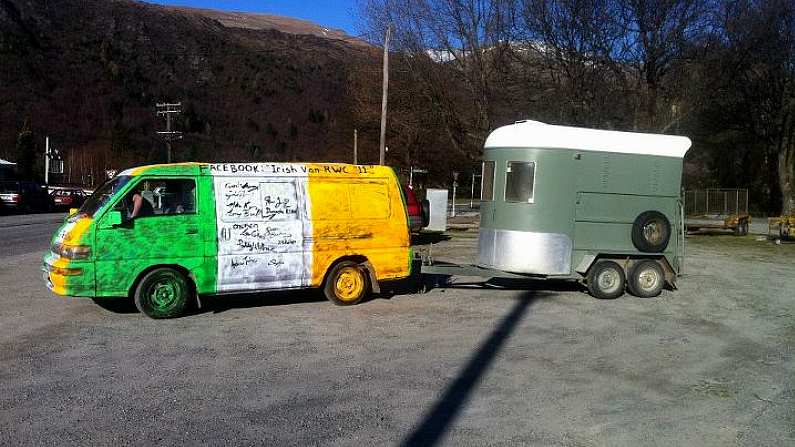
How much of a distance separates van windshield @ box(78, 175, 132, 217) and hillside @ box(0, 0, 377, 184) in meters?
50.7

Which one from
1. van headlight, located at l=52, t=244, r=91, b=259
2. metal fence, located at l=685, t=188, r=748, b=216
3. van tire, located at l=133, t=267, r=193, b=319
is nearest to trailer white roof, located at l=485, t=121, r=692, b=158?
van tire, located at l=133, t=267, r=193, b=319

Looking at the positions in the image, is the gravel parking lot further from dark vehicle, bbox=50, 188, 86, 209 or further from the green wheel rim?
dark vehicle, bbox=50, 188, 86, 209

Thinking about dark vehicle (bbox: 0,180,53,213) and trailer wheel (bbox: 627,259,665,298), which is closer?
trailer wheel (bbox: 627,259,665,298)

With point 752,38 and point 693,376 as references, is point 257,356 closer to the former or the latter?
point 693,376

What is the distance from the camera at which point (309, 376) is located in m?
6.63

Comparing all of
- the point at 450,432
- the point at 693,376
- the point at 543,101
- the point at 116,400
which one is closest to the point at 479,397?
the point at 450,432

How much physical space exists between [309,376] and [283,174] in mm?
3746

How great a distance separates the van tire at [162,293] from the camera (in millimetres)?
8852

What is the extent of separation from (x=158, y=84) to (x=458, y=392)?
105162 mm

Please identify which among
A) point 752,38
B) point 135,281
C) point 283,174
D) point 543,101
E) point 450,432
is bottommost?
point 450,432

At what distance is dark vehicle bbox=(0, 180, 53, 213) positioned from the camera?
34.2 m

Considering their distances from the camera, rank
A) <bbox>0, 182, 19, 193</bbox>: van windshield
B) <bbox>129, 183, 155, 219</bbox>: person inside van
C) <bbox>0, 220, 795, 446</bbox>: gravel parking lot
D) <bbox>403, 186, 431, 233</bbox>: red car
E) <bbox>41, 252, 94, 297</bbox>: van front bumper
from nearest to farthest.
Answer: <bbox>0, 220, 795, 446</bbox>: gravel parking lot, <bbox>41, 252, 94, 297</bbox>: van front bumper, <bbox>129, 183, 155, 219</bbox>: person inside van, <bbox>403, 186, 431, 233</bbox>: red car, <bbox>0, 182, 19, 193</bbox>: van windshield

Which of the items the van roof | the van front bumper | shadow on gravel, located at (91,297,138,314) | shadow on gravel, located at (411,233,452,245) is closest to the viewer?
the van front bumper

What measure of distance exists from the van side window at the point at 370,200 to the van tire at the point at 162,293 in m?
2.55
